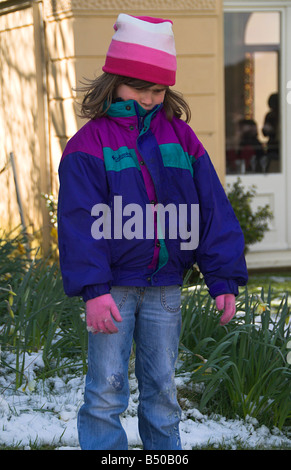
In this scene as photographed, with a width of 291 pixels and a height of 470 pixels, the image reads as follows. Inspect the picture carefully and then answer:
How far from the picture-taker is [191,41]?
678 centimetres

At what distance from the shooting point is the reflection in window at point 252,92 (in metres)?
7.52

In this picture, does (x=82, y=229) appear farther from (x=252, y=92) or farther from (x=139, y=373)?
(x=252, y=92)

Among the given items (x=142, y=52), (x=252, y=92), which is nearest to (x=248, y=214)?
(x=252, y=92)

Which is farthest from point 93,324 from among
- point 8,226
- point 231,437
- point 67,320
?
point 8,226

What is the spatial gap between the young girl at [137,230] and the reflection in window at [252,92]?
16.1 feet

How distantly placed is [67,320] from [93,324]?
1.89m

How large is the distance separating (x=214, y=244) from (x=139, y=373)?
52 centimetres

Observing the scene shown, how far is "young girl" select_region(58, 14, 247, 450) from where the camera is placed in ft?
8.34

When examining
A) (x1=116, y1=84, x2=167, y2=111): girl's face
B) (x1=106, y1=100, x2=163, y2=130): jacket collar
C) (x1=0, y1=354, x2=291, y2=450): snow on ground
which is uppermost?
(x1=116, y1=84, x2=167, y2=111): girl's face

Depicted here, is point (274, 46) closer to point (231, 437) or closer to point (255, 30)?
point (255, 30)

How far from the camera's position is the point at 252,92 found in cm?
766

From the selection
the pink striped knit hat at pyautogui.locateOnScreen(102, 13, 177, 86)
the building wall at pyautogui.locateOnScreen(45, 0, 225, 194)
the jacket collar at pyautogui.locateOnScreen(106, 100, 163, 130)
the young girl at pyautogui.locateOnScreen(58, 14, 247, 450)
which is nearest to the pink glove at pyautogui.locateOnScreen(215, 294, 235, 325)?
the young girl at pyautogui.locateOnScreen(58, 14, 247, 450)

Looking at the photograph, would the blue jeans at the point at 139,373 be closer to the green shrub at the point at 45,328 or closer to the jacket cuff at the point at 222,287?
the jacket cuff at the point at 222,287

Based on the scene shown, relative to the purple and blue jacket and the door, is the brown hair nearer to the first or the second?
the purple and blue jacket
